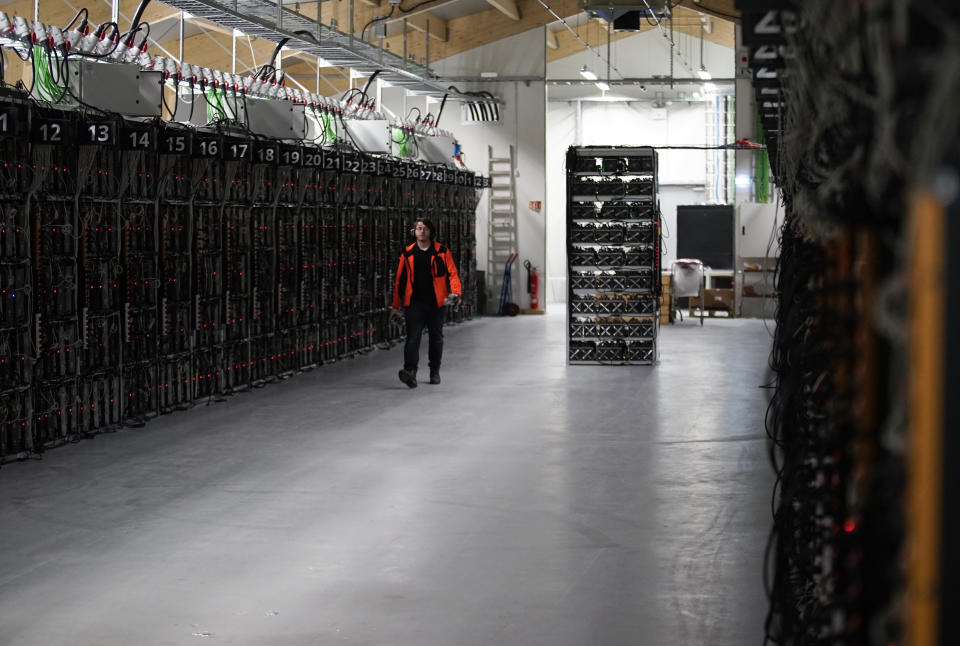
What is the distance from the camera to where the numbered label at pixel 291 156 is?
13871 millimetres

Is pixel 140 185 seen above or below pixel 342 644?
above

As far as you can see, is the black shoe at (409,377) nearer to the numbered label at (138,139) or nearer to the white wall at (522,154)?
the numbered label at (138,139)

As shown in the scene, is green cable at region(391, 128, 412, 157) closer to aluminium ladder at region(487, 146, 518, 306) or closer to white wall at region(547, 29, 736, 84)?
aluminium ladder at region(487, 146, 518, 306)

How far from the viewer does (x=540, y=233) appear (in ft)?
85.6

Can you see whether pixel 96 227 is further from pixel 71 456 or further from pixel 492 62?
pixel 492 62

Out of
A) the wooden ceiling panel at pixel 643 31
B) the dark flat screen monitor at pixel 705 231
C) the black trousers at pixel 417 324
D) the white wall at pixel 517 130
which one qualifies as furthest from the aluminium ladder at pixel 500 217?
the black trousers at pixel 417 324

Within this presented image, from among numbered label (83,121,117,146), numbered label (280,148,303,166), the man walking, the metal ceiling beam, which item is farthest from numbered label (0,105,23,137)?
the man walking

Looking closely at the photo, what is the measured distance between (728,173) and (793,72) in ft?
85.1

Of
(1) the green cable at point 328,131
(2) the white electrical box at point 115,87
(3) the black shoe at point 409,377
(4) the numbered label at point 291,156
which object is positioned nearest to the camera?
(2) the white electrical box at point 115,87

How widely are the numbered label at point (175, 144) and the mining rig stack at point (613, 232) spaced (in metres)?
6.22

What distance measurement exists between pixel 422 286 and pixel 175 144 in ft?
11.9

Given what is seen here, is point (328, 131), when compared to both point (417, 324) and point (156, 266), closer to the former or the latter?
point (417, 324)

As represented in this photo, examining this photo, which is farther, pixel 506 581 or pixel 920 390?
pixel 506 581

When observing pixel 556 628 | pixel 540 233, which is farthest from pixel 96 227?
pixel 540 233
